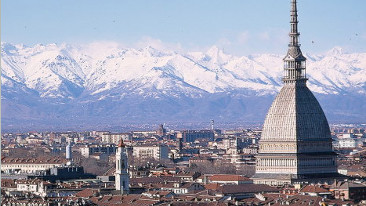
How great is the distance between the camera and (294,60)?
116750mm

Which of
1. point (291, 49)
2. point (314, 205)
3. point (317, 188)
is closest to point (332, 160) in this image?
point (291, 49)

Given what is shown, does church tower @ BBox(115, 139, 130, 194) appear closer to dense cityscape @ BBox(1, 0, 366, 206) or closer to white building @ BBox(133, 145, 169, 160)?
dense cityscape @ BBox(1, 0, 366, 206)

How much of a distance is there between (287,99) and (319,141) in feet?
13.7

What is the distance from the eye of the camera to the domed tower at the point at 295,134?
373 ft

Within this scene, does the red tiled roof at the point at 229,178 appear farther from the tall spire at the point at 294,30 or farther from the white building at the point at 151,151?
the white building at the point at 151,151

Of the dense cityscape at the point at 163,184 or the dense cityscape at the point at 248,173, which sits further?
the dense cityscape at the point at 248,173

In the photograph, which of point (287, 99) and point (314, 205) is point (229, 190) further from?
point (287, 99)

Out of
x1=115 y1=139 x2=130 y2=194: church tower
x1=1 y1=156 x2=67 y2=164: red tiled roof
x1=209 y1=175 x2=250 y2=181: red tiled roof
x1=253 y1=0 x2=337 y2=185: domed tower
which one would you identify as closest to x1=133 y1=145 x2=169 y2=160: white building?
x1=1 y1=156 x2=67 y2=164: red tiled roof

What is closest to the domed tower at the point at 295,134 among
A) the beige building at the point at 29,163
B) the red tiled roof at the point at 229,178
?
the red tiled roof at the point at 229,178

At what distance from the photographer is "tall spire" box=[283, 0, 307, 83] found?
117075mm

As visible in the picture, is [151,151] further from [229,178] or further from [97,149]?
[229,178]

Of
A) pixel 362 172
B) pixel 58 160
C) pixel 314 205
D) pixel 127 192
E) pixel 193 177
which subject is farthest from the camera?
pixel 58 160

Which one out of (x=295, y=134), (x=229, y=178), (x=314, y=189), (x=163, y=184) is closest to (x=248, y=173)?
(x=295, y=134)

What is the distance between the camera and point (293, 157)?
374 feet
